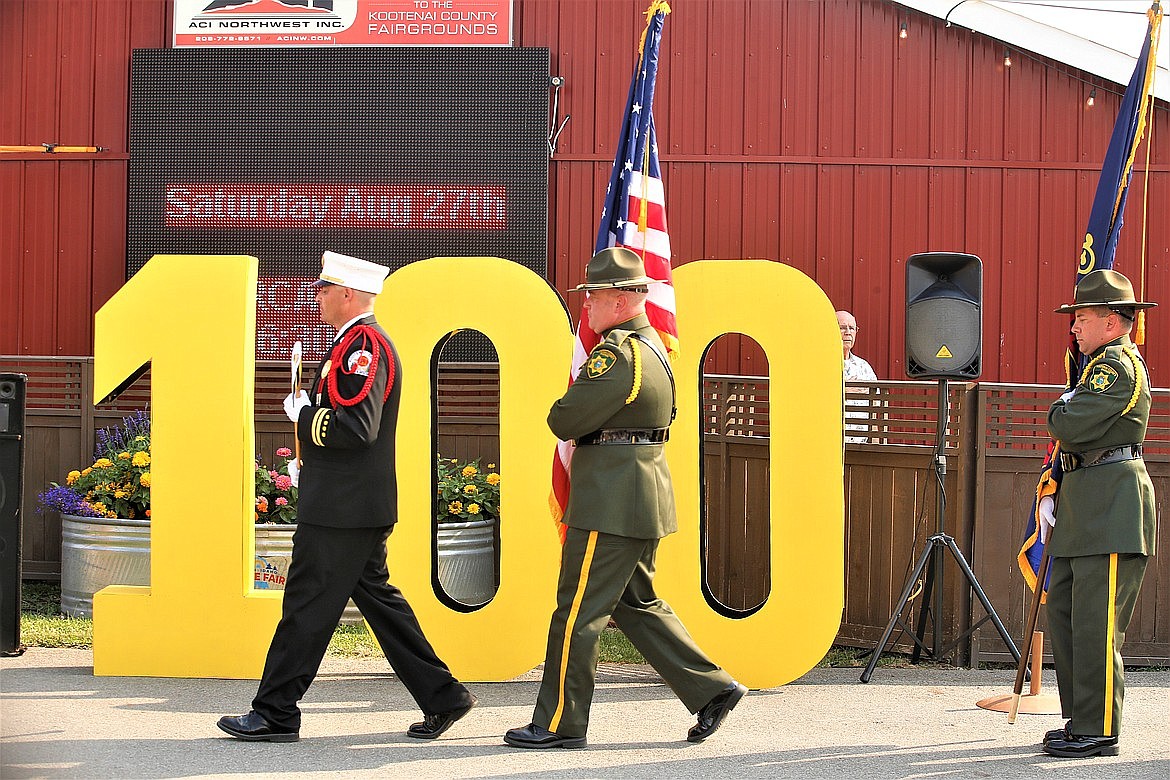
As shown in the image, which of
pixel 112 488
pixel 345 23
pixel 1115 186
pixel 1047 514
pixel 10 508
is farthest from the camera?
pixel 345 23

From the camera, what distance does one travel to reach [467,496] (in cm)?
748

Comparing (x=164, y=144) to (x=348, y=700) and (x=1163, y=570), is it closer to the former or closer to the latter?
(x=348, y=700)

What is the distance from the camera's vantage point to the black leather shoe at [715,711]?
4.90 metres

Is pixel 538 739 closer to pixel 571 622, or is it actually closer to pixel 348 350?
pixel 571 622

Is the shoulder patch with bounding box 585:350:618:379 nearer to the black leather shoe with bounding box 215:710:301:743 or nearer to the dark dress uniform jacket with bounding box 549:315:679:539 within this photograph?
the dark dress uniform jacket with bounding box 549:315:679:539

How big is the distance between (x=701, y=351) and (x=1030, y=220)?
12.8 ft

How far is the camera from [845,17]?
29.4 feet

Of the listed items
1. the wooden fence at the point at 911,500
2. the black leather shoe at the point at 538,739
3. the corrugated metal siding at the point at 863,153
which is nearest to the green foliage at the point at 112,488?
the corrugated metal siding at the point at 863,153

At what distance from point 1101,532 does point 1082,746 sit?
789mm

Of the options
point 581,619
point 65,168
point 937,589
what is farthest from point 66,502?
point 937,589

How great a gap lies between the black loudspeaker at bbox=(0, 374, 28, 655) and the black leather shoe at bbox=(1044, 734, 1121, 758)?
4802 millimetres

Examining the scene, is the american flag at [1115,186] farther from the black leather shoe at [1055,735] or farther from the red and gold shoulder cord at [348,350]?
the red and gold shoulder cord at [348,350]

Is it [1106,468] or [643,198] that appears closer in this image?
[1106,468]

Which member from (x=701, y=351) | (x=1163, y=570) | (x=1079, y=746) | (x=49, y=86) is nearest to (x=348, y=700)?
(x=701, y=351)
